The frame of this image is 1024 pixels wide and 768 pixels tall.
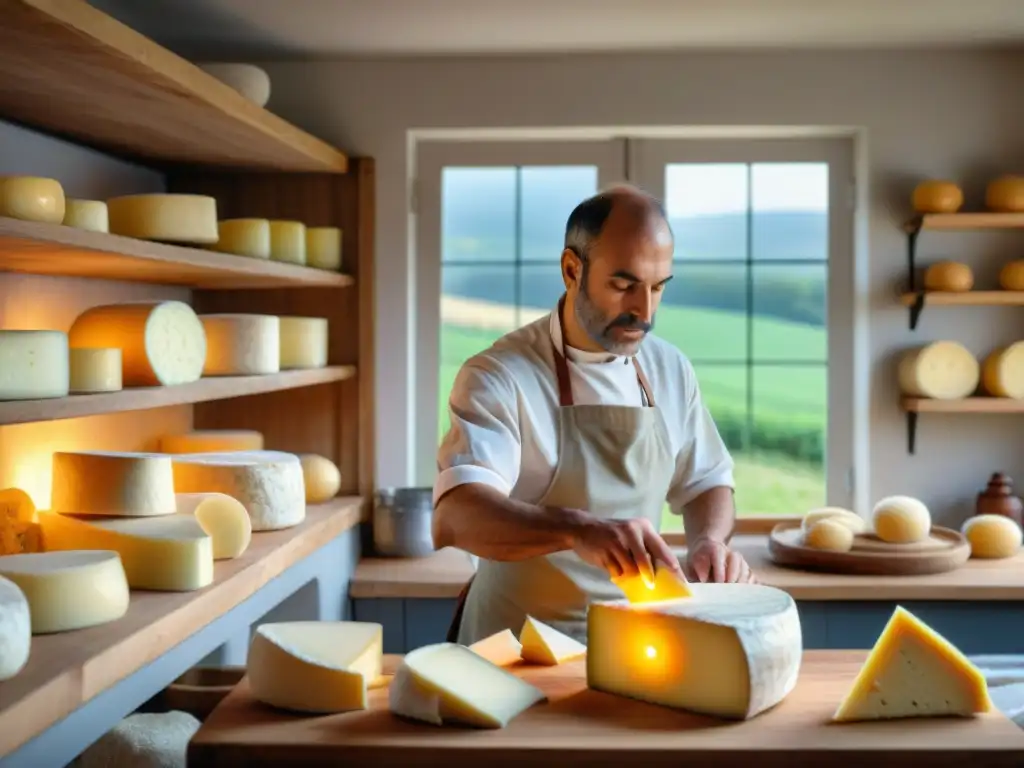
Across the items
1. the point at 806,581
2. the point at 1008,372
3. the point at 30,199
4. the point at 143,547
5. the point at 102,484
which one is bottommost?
the point at 806,581

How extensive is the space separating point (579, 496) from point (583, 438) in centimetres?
12

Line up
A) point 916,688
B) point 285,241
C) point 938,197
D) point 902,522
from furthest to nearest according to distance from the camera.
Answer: point 938,197 → point 285,241 → point 902,522 → point 916,688

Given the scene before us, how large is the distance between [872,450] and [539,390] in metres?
1.83

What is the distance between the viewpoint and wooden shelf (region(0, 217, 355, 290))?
2125mm

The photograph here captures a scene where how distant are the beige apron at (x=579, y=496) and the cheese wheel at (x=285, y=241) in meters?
1.28

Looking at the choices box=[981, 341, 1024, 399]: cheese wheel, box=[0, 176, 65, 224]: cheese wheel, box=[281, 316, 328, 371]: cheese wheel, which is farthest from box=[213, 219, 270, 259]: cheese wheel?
box=[981, 341, 1024, 399]: cheese wheel

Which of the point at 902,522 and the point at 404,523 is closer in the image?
the point at 902,522

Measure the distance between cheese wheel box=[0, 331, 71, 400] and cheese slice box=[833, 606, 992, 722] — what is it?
1424 millimetres

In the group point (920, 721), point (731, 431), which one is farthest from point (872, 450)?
point (920, 721)

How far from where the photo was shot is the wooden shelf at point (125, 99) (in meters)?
2.10

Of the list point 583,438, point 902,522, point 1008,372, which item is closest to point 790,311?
point 1008,372

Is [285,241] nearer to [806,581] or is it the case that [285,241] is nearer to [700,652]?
[806,581]

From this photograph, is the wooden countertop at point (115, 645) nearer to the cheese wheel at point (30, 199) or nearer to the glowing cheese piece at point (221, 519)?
the glowing cheese piece at point (221, 519)

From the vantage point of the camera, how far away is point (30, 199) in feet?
7.11
